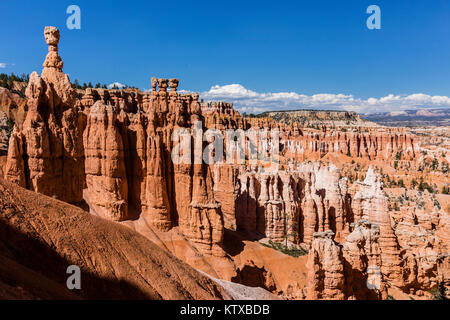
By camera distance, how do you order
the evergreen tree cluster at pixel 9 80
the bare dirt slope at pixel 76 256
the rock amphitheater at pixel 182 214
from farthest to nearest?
the evergreen tree cluster at pixel 9 80, the rock amphitheater at pixel 182 214, the bare dirt slope at pixel 76 256

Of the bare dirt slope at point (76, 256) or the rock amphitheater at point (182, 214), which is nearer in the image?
the bare dirt slope at point (76, 256)

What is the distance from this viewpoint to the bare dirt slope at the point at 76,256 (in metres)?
8.35

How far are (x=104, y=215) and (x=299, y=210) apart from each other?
22.2 meters

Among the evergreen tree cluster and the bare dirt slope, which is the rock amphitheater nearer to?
the bare dirt slope

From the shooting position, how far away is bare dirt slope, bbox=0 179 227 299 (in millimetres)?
8352

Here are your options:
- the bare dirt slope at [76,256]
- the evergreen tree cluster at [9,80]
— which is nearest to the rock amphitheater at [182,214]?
the bare dirt slope at [76,256]

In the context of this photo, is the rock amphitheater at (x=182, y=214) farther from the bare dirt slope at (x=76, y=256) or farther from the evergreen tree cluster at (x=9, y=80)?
the evergreen tree cluster at (x=9, y=80)

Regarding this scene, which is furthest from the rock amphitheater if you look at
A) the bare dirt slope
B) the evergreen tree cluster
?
the evergreen tree cluster

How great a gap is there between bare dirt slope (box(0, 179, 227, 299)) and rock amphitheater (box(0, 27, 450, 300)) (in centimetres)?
5

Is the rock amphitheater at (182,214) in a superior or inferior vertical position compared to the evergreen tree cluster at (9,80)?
inferior

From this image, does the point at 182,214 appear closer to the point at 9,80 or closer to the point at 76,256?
the point at 76,256

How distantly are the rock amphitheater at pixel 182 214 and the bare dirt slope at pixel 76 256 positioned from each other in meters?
0.05
